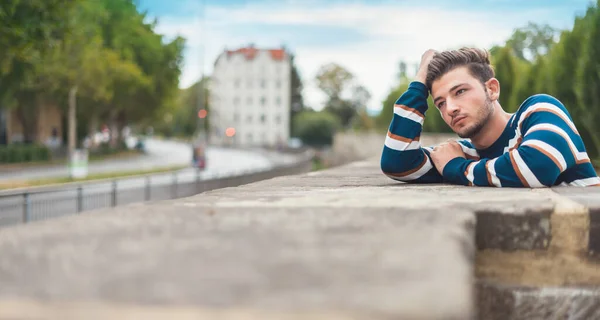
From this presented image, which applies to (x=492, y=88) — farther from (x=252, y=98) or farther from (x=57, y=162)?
(x=252, y=98)

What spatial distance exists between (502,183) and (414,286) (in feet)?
7.22

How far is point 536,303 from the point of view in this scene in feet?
7.31

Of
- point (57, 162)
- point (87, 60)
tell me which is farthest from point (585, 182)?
point (57, 162)

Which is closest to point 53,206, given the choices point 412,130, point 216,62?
point 412,130

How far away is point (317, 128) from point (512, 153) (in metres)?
108

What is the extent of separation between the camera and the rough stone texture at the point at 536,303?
7.22ft

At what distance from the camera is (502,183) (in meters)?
3.40

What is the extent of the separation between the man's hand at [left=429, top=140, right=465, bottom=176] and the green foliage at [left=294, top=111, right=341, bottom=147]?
103 m

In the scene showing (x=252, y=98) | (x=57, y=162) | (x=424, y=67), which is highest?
(x=252, y=98)

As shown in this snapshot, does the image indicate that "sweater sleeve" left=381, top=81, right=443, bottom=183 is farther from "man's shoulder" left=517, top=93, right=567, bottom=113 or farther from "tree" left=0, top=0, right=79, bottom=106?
"tree" left=0, top=0, right=79, bottom=106

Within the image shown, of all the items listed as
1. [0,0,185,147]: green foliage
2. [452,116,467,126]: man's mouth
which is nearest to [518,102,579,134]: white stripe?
[452,116,467,126]: man's mouth

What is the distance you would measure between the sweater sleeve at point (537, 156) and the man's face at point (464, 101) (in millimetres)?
309

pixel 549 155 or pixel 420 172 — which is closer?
pixel 549 155

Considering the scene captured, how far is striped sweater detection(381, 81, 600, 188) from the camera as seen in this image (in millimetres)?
3334
